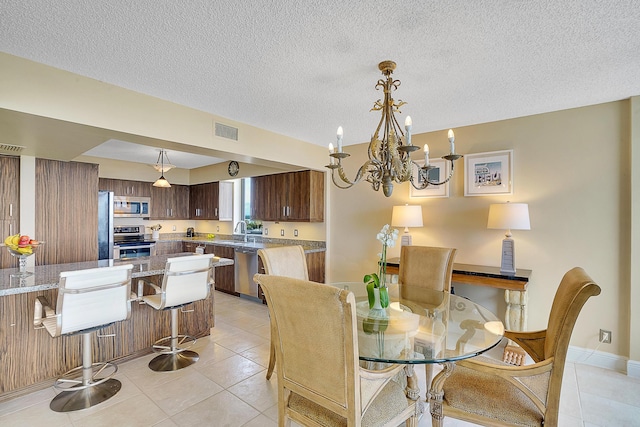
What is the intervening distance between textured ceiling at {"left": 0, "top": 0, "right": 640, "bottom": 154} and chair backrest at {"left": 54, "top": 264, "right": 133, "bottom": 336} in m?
1.45

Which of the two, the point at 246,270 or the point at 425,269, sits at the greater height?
the point at 425,269

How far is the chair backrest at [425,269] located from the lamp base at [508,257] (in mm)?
693

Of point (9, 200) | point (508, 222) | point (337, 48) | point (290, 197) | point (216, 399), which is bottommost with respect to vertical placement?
point (216, 399)

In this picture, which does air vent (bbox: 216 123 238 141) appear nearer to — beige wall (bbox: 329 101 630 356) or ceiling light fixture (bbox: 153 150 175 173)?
beige wall (bbox: 329 101 630 356)

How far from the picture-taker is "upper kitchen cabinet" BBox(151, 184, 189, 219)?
249 inches

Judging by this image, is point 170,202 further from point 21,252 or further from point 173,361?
point 173,361

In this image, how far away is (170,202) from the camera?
6.58 metres

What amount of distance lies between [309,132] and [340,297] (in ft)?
9.71

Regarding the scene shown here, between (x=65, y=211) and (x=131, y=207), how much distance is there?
220 cm

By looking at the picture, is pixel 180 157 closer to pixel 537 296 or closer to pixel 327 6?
pixel 327 6

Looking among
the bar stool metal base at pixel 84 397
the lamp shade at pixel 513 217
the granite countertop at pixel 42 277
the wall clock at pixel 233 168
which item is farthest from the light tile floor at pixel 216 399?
the wall clock at pixel 233 168

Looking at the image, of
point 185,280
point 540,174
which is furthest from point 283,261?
point 540,174

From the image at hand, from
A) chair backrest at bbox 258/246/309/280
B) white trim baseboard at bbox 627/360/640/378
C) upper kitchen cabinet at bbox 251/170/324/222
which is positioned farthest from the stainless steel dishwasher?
white trim baseboard at bbox 627/360/640/378

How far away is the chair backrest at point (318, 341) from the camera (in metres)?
1.21
